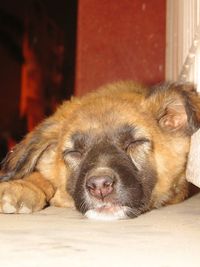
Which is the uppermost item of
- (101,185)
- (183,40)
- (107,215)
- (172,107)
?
(183,40)

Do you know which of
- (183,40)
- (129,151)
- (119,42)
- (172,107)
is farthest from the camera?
(119,42)

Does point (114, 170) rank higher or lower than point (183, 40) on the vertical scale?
lower

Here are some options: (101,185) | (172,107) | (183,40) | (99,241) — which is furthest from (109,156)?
Result: (183,40)

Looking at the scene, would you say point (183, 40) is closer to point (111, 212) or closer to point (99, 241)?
point (111, 212)

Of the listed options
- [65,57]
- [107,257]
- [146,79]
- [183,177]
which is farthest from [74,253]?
[65,57]

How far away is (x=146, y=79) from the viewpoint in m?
5.54

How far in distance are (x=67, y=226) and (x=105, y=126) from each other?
35.1 inches

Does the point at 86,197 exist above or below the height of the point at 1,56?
above

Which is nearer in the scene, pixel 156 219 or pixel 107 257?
pixel 107 257

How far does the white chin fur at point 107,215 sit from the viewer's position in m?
2.59

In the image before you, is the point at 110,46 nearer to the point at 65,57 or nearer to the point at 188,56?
the point at 188,56

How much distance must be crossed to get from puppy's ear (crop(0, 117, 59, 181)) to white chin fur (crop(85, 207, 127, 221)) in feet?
2.44

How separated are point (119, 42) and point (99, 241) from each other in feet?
12.8

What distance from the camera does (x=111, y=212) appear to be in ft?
8.56
